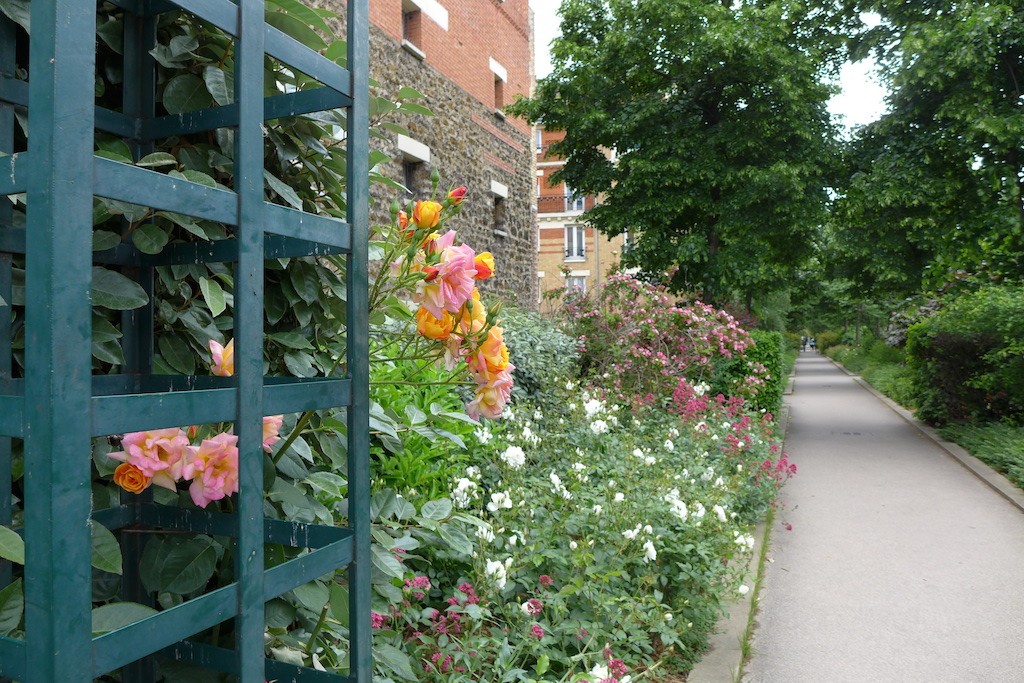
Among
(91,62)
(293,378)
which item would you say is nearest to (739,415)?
(293,378)

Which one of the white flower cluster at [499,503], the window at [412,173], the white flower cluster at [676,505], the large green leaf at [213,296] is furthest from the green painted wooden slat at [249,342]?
the window at [412,173]

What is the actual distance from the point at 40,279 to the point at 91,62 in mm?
328

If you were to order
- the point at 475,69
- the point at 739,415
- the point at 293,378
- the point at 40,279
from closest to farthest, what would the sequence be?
the point at 40,279
the point at 293,378
the point at 739,415
the point at 475,69

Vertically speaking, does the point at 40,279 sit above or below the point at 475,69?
below

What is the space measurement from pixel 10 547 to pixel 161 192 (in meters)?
0.57

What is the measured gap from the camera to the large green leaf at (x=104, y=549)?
4.09ft

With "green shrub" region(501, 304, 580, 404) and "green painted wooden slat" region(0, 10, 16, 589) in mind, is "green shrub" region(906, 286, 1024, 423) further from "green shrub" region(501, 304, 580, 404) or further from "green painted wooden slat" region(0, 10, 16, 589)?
"green painted wooden slat" region(0, 10, 16, 589)

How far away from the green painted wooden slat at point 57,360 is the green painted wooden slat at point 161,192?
0.17 ft

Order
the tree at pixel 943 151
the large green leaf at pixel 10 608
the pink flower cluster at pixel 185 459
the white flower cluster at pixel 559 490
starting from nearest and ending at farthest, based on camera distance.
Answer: the large green leaf at pixel 10 608, the pink flower cluster at pixel 185 459, the white flower cluster at pixel 559 490, the tree at pixel 943 151

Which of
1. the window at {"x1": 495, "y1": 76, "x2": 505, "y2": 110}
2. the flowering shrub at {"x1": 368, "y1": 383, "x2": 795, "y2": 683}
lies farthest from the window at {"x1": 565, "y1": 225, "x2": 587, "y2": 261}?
the flowering shrub at {"x1": 368, "y1": 383, "x2": 795, "y2": 683}

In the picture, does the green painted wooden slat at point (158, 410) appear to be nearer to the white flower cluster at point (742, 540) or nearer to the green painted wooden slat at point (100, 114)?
the green painted wooden slat at point (100, 114)

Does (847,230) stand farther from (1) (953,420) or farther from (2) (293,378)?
(2) (293,378)

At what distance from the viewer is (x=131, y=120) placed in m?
1.54

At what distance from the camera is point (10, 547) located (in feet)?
3.59
